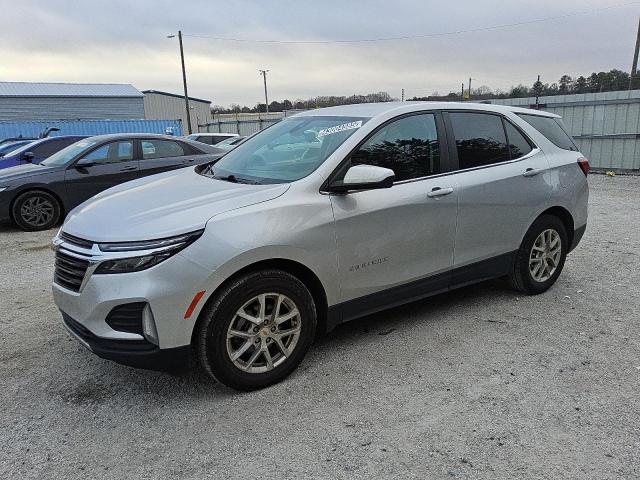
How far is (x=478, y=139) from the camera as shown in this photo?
4254 mm

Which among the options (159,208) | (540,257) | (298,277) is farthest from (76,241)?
(540,257)

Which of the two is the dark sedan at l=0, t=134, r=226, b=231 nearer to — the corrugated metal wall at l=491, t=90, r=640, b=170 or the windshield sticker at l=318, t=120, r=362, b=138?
the windshield sticker at l=318, t=120, r=362, b=138

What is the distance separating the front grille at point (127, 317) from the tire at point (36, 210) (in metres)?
6.63

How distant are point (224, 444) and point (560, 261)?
3.63 metres

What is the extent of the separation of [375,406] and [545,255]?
8.49ft

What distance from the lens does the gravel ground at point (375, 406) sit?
2.55 metres

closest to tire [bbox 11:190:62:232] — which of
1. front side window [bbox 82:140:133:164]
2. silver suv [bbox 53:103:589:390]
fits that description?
front side window [bbox 82:140:133:164]

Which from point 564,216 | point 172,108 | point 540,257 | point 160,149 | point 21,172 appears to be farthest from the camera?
point 172,108

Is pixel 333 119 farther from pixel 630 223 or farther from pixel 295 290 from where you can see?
pixel 630 223

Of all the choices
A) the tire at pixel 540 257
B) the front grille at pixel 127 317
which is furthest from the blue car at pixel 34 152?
the tire at pixel 540 257

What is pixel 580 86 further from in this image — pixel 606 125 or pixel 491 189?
pixel 491 189

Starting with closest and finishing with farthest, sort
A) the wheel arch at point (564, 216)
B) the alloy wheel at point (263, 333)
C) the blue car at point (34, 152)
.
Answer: the alloy wheel at point (263, 333) < the wheel arch at point (564, 216) < the blue car at point (34, 152)

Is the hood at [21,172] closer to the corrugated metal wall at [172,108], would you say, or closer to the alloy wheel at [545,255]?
the alloy wheel at [545,255]

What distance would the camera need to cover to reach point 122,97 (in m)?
42.0
